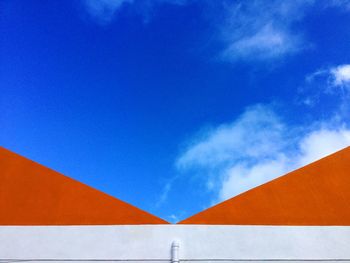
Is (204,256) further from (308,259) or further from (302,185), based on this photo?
(302,185)

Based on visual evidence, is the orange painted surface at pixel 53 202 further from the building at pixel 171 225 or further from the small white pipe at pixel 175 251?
the small white pipe at pixel 175 251

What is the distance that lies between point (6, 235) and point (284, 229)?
261 inches

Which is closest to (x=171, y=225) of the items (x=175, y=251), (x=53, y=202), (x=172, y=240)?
(x=172, y=240)

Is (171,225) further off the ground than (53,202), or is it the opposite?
(53,202)

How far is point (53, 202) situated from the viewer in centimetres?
945

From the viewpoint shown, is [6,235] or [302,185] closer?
[6,235]

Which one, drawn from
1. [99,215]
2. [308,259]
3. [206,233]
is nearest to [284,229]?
[308,259]

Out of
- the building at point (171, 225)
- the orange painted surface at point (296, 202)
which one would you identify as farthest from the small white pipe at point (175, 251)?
the orange painted surface at point (296, 202)

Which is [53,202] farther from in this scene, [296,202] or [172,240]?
[296,202]

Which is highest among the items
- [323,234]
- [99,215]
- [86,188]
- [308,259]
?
[86,188]

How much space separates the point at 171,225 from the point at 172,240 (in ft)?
1.23

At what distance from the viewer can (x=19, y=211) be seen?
9.33 m

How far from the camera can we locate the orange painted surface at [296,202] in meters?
9.31

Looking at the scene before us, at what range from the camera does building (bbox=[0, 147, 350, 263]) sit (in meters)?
8.91
